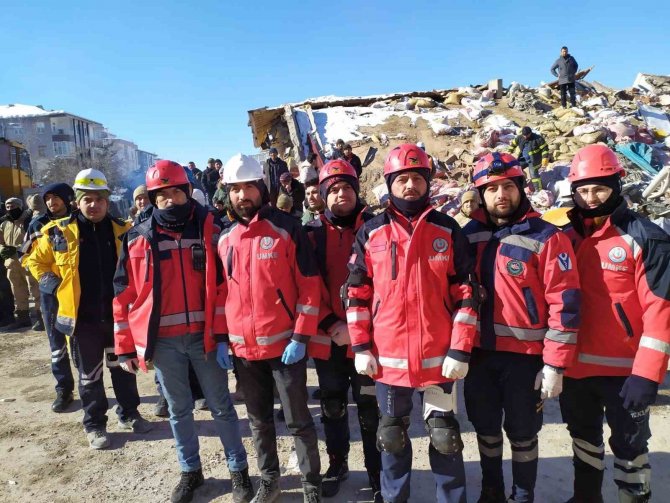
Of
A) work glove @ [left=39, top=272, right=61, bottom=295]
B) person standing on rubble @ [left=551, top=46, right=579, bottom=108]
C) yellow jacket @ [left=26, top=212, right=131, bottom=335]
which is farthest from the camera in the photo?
person standing on rubble @ [left=551, top=46, right=579, bottom=108]

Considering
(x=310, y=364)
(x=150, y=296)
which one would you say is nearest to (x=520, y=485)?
(x=150, y=296)

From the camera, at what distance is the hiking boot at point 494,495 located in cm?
280

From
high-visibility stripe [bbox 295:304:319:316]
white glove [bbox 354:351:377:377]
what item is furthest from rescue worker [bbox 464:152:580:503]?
high-visibility stripe [bbox 295:304:319:316]

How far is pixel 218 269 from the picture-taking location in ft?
10.2

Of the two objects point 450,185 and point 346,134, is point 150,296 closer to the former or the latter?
point 450,185

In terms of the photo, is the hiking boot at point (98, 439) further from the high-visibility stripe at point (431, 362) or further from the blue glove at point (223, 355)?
the high-visibility stripe at point (431, 362)

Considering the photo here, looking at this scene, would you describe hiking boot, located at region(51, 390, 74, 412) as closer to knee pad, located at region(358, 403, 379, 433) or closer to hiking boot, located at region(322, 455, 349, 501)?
hiking boot, located at region(322, 455, 349, 501)

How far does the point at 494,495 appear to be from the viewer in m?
2.80

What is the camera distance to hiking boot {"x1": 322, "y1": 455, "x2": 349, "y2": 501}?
317 cm

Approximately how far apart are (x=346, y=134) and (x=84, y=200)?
1097 centimetres

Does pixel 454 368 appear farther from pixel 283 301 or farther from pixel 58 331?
pixel 58 331

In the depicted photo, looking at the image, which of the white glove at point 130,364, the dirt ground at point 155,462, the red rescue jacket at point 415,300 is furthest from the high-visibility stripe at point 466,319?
the white glove at point 130,364

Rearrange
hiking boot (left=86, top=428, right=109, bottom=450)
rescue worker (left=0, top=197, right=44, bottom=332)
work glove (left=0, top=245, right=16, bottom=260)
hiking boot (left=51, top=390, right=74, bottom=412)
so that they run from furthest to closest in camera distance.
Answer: rescue worker (left=0, top=197, right=44, bottom=332), work glove (left=0, top=245, right=16, bottom=260), hiking boot (left=51, top=390, right=74, bottom=412), hiking boot (left=86, top=428, right=109, bottom=450)

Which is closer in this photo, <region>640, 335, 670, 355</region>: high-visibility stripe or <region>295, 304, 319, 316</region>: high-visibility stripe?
<region>640, 335, 670, 355</region>: high-visibility stripe
